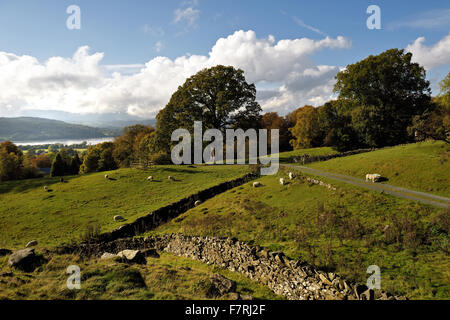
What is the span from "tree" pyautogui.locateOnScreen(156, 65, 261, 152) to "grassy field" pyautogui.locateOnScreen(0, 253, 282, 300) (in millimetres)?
33263

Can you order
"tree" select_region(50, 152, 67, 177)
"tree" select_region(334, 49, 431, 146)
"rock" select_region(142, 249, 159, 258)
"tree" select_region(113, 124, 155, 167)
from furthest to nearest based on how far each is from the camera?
1. "tree" select_region(113, 124, 155, 167)
2. "tree" select_region(50, 152, 67, 177)
3. "tree" select_region(334, 49, 431, 146)
4. "rock" select_region(142, 249, 159, 258)

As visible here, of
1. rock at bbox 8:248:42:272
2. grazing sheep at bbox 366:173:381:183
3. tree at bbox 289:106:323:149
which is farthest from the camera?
tree at bbox 289:106:323:149

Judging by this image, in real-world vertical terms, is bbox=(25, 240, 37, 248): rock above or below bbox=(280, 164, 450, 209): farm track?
below

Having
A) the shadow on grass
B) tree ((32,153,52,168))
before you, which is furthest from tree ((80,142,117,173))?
tree ((32,153,52,168))

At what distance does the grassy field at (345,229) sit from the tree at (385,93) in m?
28.2

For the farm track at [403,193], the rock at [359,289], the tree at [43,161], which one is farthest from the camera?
the tree at [43,161]

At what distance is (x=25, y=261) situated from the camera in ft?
36.6

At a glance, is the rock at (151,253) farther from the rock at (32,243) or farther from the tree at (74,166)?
the tree at (74,166)

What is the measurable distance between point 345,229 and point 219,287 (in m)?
9.11

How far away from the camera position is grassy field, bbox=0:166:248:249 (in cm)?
1962

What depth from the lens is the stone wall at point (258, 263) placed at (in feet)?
29.5

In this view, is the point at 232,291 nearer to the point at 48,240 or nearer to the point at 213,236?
the point at 213,236

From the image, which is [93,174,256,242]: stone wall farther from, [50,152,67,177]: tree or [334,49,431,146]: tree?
[50,152,67,177]: tree

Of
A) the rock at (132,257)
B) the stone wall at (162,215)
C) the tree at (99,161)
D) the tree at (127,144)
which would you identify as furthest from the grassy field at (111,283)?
the tree at (99,161)
